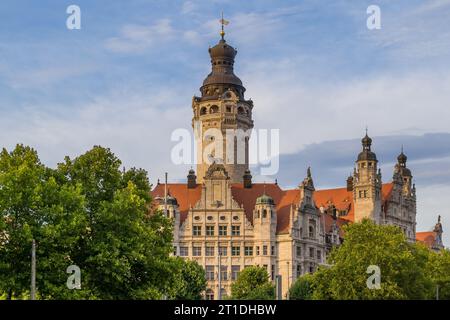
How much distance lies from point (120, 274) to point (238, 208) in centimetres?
7639

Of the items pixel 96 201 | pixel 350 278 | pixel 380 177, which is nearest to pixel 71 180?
pixel 96 201

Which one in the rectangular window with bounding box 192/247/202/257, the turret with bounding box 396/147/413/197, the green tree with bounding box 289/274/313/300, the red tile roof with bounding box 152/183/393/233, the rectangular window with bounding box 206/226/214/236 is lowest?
the green tree with bounding box 289/274/313/300

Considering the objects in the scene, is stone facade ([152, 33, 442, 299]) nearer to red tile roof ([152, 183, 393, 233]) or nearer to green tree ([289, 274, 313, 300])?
red tile roof ([152, 183, 393, 233])

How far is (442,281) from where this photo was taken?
113000mm

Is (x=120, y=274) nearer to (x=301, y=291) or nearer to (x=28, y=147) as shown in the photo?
(x=28, y=147)

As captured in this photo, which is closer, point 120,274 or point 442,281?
point 120,274

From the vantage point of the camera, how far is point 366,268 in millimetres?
84625

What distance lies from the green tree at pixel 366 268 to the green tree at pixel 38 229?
34500 mm

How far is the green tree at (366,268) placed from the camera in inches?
3305

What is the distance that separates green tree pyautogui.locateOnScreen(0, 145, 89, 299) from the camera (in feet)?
Answer: 177

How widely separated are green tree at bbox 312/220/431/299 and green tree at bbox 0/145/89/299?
34500 millimetres

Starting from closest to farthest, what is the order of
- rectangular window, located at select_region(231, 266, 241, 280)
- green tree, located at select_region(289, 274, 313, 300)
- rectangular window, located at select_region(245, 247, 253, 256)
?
1. green tree, located at select_region(289, 274, 313, 300)
2. rectangular window, located at select_region(231, 266, 241, 280)
3. rectangular window, located at select_region(245, 247, 253, 256)

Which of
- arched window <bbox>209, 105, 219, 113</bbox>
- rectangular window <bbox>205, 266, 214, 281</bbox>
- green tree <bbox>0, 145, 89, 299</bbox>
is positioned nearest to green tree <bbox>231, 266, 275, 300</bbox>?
rectangular window <bbox>205, 266, 214, 281</bbox>

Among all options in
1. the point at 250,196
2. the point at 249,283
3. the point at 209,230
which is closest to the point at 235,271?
the point at 209,230
